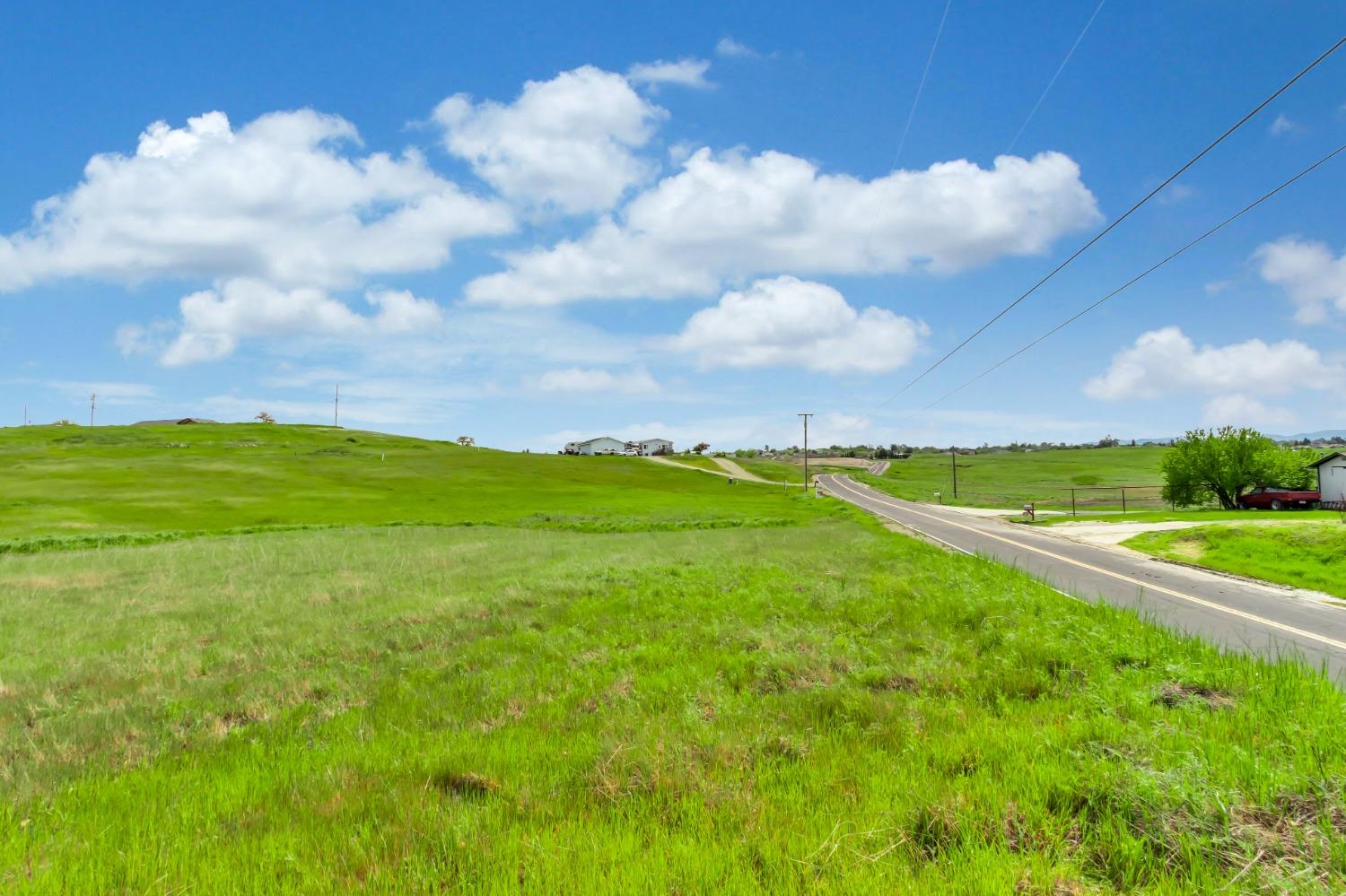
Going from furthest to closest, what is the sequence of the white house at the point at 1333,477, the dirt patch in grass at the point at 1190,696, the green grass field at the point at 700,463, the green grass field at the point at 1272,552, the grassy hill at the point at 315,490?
the green grass field at the point at 700,463, the white house at the point at 1333,477, the grassy hill at the point at 315,490, the green grass field at the point at 1272,552, the dirt patch in grass at the point at 1190,696

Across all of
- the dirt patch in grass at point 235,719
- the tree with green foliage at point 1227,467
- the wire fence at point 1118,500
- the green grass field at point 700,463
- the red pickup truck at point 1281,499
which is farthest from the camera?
the green grass field at point 700,463

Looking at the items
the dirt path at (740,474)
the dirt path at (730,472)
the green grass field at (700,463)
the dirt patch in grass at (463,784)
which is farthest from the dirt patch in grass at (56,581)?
the green grass field at (700,463)

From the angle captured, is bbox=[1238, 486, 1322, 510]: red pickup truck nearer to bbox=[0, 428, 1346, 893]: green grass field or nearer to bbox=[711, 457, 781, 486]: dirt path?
bbox=[0, 428, 1346, 893]: green grass field

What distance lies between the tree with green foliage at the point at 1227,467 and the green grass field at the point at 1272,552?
4860cm

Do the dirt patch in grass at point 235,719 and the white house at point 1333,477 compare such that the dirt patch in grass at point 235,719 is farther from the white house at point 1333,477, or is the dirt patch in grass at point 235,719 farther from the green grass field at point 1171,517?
the white house at point 1333,477

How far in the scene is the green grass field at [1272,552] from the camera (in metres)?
18.8

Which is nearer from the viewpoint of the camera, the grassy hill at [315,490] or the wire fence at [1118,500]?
the grassy hill at [315,490]

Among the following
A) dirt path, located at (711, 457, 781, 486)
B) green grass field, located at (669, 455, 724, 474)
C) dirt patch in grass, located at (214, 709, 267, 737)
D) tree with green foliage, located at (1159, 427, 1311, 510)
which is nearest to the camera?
dirt patch in grass, located at (214, 709, 267, 737)

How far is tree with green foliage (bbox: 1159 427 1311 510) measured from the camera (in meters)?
60.9

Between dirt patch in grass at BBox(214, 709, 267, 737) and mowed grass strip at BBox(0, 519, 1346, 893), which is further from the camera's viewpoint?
dirt patch in grass at BBox(214, 709, 267, 737)

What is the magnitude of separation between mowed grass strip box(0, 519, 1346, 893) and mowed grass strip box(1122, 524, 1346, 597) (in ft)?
47.5

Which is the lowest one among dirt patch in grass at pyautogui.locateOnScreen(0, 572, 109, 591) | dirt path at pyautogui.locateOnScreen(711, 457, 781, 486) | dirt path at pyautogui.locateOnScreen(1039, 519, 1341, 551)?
dirt patch in grass at pyautogui.locateOnScreen(0, 572, 109, 591)

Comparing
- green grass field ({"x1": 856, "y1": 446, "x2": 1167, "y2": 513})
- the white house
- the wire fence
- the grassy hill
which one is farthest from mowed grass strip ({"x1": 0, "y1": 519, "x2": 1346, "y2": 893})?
green grass field ({"x1": 856, "y1": 446, "x2": 1167, "y2": 513})

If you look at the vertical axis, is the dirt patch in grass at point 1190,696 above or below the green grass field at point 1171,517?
above
